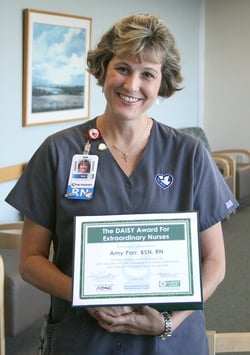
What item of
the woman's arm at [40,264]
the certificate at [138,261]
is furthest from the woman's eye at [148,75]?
the woman's arm at [40,264]

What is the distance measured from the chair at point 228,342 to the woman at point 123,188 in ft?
0.23

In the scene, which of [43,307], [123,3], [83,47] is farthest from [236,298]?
[123,3]

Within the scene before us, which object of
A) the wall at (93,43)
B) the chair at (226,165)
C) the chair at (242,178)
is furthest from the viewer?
the chair at (242,178)

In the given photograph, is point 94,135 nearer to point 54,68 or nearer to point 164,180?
point 164,180

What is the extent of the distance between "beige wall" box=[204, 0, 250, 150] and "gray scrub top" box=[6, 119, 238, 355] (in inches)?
232

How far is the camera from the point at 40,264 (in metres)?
1.46

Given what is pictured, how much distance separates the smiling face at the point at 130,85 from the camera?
1432 millimetres

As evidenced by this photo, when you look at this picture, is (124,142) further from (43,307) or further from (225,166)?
(225,166)

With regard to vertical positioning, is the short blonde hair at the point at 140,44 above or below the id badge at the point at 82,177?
above

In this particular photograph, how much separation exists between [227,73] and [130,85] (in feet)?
20.0

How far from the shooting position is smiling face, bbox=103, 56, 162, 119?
143cm

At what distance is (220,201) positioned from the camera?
154 centimetres

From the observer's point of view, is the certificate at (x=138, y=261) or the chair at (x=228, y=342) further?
the chair at (x=228, y=342)

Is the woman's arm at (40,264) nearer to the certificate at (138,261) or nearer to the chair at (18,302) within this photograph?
the certificate at (138,261)
